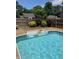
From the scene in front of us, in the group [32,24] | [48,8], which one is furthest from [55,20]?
[32,24]

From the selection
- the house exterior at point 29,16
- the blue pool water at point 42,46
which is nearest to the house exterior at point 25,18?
the house exterior at point 29,16

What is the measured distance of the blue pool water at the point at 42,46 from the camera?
78.3 inches

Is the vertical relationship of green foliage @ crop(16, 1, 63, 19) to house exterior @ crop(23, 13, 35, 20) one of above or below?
above

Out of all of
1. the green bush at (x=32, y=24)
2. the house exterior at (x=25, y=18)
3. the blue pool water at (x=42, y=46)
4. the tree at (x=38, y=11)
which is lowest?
the blue pool water at (x=42, y=46)

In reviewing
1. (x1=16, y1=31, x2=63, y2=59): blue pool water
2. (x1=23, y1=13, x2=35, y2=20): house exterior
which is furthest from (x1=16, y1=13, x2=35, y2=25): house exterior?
(x1=16, y1=31, x2=63, y2=59): blue pool water

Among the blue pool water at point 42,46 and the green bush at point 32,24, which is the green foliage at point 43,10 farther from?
the blue pool water at point 42,46

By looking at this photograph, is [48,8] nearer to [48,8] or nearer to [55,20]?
[48,8]

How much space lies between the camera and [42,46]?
2027 millimetres

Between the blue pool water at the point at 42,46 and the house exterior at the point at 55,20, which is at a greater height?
the house exterior at the point at 55,20

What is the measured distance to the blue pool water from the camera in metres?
1.99

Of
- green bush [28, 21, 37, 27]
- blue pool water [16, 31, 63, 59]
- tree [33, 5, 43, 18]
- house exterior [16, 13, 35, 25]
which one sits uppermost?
tree [33, 5, 43, 18]

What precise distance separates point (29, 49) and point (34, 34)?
205 mm

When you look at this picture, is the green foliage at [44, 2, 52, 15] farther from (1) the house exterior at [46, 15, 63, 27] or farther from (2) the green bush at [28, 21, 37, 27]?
(2) the green bush at [28, 21, 37, 27]
